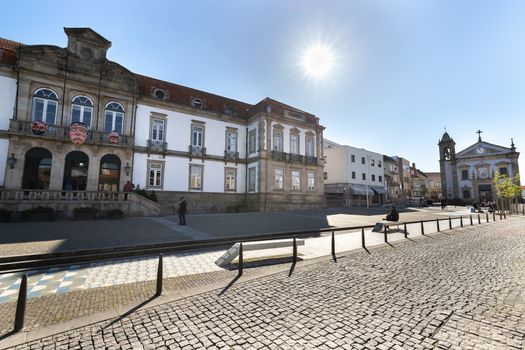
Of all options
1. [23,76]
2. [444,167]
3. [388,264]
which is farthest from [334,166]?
[23,76]

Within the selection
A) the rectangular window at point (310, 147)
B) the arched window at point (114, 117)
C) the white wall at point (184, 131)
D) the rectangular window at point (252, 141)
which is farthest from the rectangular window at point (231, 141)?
the arched window at point (114, 117)

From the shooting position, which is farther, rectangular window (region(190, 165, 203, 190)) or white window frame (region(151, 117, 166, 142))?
rectangular window (region(190, 165, 203, 190))

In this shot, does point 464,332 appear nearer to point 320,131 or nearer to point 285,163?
point 285,163

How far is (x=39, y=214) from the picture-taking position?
47.8 ft

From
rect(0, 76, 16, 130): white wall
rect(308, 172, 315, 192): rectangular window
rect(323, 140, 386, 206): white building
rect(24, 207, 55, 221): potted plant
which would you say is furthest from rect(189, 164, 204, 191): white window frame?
rect(323, 140, 386, 206): white building

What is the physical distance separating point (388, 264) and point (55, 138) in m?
22.9

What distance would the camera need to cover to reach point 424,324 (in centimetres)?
355

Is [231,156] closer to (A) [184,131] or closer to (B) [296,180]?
(A) [184,131]

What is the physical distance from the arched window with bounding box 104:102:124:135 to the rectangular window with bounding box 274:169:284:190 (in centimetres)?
1565

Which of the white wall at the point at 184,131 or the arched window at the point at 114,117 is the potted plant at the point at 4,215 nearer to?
the arched window at the point at 114,117

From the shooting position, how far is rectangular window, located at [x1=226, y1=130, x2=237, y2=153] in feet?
88.9

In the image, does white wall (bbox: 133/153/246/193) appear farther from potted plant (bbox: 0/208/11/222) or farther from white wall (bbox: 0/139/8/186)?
potted plant (bbox: 0/208/11/222)

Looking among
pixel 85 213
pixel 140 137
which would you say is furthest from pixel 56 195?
pixel 140 137

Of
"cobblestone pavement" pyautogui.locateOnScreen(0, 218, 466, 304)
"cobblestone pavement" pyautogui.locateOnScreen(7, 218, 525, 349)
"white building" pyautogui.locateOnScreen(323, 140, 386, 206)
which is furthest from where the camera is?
"white building" pyautogui.locateOnScreen(323, 140, 386, 206)
